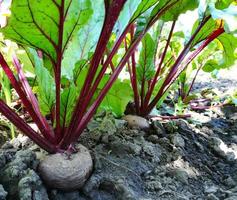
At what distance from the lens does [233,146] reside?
1447 mm

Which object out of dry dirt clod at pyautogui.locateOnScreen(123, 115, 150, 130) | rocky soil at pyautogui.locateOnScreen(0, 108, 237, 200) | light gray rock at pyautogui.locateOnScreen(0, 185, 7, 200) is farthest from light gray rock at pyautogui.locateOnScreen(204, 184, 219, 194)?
light gray rock at pyautogui.locateOnScreen(0, 185, 7, 200)

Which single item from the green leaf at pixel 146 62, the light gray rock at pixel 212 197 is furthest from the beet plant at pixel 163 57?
the light gray rock at pixel 212 197

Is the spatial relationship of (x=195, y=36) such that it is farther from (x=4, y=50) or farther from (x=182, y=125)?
(x=4, y=50)

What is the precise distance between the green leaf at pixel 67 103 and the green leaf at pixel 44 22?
11 centimetres

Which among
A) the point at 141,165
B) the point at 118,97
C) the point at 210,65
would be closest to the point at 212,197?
the point at 141,165

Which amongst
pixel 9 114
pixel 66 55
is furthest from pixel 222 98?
pixel 9 114

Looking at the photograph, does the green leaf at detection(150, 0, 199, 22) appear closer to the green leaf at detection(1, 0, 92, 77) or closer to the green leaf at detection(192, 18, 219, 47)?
the green leaf at detection(192, 18, 219, 47)

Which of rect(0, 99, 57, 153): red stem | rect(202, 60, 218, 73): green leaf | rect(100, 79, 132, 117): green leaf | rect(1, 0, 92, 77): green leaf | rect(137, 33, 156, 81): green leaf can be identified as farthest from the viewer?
rect(202, 60, 218, 73): green leaf

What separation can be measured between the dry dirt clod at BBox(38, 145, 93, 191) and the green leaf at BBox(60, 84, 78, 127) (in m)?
0.11

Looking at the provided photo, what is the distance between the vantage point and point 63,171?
0.90 metres

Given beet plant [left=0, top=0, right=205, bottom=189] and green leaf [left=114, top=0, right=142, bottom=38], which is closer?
beet plant [left=0, top=0, right=205, bottom=189]

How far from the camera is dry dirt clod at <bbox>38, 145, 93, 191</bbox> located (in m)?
0.90

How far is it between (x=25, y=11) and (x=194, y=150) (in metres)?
0.86

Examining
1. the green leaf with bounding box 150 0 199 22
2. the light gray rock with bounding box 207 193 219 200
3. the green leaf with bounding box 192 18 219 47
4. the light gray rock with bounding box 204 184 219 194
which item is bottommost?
the light gray rock with bounding box 204 184 219 194
